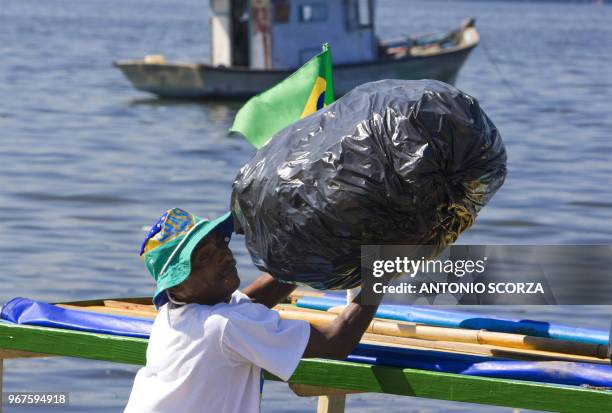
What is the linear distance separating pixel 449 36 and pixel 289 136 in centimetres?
2321

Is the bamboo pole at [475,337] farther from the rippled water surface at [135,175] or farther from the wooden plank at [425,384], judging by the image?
the rippled water surface at [135,175]

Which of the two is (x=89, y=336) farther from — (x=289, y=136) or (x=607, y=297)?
(x=607, y=297)

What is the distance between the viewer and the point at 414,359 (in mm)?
3596

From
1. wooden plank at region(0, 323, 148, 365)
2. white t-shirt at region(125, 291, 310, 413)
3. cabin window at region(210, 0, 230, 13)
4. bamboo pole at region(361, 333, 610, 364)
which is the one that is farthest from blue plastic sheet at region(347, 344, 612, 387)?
cabin window at region(210, 0, 230, 13)

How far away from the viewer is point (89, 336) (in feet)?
12.7

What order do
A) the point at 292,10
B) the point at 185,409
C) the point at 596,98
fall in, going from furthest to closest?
1. the point at 596,98
2. the point at 292,10
3. the point at 185,409

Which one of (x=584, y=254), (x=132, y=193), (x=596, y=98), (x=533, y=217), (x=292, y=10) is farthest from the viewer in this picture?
(x=596, y=98)

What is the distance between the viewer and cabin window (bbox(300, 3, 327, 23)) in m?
22.0

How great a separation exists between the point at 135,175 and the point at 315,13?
805 cm

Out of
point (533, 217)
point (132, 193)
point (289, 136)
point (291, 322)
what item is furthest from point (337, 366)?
point (132, 193)

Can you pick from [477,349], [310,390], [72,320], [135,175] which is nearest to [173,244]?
[310,390]

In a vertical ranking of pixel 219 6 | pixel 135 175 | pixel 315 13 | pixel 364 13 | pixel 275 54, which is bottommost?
pixel 135 175

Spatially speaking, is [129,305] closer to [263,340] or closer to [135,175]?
[263,340]

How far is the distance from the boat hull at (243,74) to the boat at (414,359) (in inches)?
676
